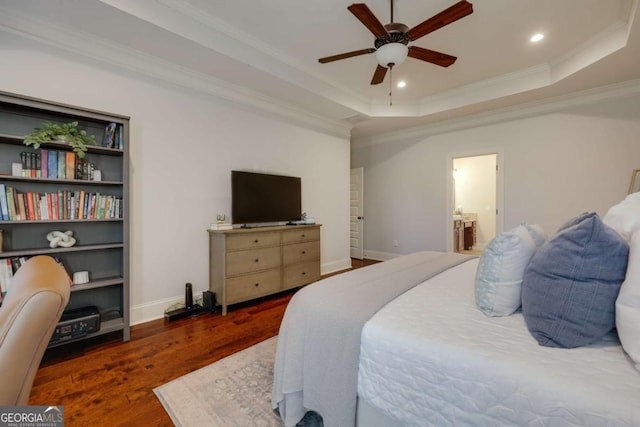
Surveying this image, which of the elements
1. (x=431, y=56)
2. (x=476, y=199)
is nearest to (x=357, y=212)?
(x=476, y=199)

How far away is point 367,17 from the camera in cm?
202

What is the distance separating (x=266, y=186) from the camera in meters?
3.66

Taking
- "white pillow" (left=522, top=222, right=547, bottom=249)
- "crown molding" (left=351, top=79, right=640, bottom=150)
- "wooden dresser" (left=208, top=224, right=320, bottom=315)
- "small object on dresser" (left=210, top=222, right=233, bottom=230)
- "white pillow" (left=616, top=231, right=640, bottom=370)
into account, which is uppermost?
"crown molding" (left=351, top=79, right=640, bottom=150)

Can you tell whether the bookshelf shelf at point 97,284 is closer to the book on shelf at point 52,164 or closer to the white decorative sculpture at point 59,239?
the white decorative sculpture at point 59,239

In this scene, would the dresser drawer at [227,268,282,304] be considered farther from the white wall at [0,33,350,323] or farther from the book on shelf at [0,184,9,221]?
the book on shelf at [0,184,9,221]

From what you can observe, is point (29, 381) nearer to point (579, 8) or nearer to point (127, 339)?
point (127, 339)

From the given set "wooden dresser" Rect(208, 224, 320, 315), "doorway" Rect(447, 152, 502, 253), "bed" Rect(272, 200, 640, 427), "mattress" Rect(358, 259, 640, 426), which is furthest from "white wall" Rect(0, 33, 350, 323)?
"doorway" Rect(447, 152, 502, 253)

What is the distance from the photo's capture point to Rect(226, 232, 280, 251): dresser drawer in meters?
3.02

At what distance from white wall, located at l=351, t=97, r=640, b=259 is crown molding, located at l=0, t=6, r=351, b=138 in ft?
8.25

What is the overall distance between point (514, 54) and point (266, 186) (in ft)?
11.0

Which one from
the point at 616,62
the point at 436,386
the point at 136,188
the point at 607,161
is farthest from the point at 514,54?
the point at 136,188

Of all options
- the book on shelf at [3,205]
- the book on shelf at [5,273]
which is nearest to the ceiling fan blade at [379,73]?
the book on shelf at [3,205]

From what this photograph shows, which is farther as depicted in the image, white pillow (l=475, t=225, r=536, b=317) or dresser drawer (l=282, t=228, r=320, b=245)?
dresser drawer (l=282, t=228, r=320, b=245)

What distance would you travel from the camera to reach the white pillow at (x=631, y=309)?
2.66 feet
